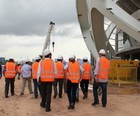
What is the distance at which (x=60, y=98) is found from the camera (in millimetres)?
14094

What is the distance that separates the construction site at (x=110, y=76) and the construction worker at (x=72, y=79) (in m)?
0.36

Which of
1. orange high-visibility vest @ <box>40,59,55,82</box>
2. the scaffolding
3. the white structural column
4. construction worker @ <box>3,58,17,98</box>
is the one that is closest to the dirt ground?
orange high-visibility vest @ <box>40,59,55,82</box>

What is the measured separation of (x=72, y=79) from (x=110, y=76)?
9732 millimetres

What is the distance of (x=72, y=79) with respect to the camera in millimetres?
11336

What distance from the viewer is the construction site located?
11180mm

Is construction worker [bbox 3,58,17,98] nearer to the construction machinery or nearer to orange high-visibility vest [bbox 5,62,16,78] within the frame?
orange high-visibility vest [bbox 5,62,16,78]

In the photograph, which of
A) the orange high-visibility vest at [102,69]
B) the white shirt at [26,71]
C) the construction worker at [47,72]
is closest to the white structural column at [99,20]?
the white shirt at [26,71]

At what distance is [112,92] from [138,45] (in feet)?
57.2

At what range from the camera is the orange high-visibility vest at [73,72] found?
1134cm

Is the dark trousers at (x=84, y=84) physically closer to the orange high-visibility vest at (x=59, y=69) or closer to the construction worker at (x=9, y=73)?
the orange high-visibility vest at (x=59, y=69)

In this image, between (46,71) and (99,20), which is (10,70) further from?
(99,20)

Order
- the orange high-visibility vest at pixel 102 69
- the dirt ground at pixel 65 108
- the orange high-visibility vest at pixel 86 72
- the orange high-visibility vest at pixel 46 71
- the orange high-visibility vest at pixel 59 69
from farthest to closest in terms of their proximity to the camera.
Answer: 1. the orange high-visibility vest at pixel 59 69
2. the orange high-visibility vest at pixel 86 72
3. the orange high-visibility vest at pixel 102 69
4. the orange high-visibility vest at pixel 46 71
5. the dirt ground at pixel 65 108

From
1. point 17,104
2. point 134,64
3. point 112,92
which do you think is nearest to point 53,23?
point 134,64

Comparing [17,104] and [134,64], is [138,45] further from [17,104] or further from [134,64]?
[17,104]
